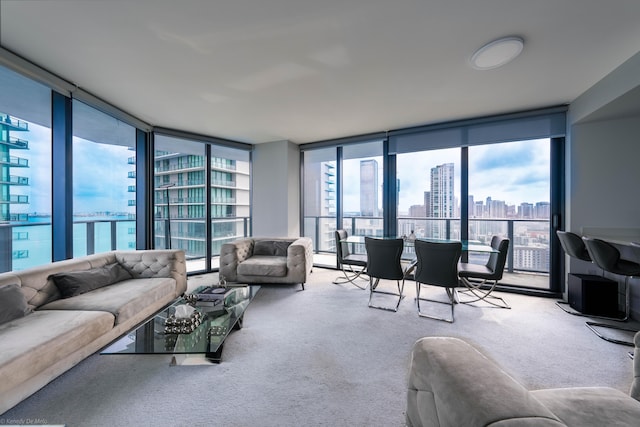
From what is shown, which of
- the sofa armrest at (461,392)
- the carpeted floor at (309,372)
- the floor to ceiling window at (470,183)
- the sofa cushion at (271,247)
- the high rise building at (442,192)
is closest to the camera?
the sofa armrest at (461,392)

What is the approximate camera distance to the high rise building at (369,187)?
4488mm

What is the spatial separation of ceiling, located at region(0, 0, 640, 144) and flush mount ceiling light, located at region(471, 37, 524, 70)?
0.05 meters

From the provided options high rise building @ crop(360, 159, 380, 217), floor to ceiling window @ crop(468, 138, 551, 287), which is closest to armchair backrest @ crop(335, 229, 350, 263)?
high rise building @ crop(360, 159, 380, 217)

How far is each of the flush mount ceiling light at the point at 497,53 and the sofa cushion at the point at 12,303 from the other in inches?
156

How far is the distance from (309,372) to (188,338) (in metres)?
0.89

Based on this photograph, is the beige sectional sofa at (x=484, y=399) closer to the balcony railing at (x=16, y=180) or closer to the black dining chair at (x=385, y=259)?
the black dining chair at (x=385, y=259)

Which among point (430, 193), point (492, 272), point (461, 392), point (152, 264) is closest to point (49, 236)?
point (152, 264)

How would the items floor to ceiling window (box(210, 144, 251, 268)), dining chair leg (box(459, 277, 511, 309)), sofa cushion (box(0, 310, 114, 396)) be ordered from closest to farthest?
1. sofa cushion (box(0, 310, 114, 396))
2. dining chair leg (box(459, 277, 511, 309))
3. floor to ceiling window (box(210, 144, 251, 268))

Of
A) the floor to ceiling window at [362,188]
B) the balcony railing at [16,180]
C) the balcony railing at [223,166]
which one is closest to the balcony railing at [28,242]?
the balcony railing at [16,180]

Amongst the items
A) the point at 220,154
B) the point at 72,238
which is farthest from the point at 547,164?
the point at 72,238

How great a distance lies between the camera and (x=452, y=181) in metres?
3.88

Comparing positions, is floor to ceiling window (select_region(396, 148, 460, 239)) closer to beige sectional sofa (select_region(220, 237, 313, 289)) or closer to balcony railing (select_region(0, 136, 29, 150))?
beige sectional sofa (select_region(220, 237, 313, 289))

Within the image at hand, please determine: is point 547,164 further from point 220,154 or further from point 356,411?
point 220,154

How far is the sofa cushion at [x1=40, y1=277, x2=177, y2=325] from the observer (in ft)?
6.29
